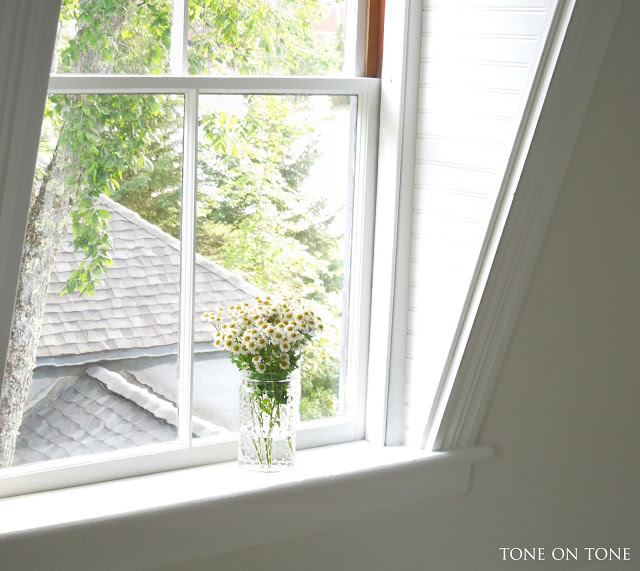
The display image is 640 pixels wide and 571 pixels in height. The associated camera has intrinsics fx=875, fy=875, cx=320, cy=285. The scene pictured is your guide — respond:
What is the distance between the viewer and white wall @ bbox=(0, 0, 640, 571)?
6.73 ft

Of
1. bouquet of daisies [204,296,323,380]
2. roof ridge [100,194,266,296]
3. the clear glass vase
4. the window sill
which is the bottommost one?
the window sill

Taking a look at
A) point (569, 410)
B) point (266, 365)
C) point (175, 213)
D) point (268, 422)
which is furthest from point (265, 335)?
point (569, 410)

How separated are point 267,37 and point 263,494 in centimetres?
104

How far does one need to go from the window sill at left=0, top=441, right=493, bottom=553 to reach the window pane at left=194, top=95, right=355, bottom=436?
0.19 m

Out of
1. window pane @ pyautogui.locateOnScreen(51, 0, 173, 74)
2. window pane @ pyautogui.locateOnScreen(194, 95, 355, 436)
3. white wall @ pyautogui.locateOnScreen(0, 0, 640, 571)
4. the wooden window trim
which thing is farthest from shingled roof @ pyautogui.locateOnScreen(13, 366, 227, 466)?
the wooden window trim

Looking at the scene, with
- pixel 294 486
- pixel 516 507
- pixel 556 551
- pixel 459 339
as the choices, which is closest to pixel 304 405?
pixel 294 486

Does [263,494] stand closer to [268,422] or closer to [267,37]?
[268,422]

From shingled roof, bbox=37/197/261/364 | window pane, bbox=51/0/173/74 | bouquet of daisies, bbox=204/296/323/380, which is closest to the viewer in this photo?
window pane, bbox=51/0/173/74

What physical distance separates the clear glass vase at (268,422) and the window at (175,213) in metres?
0.09

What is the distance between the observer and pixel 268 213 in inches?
81.7

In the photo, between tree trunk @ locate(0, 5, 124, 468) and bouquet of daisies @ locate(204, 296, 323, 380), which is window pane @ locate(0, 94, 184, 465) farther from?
bouquet of daisies @ locate(204, 296, 323, 380)

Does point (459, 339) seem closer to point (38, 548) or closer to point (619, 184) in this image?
point (619, 184)

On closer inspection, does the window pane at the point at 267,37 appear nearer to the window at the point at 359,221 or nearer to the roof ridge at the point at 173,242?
the window at the point at 359,221

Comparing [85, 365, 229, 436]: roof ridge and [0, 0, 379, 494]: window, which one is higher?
[0, 0, 379, 494]: window
